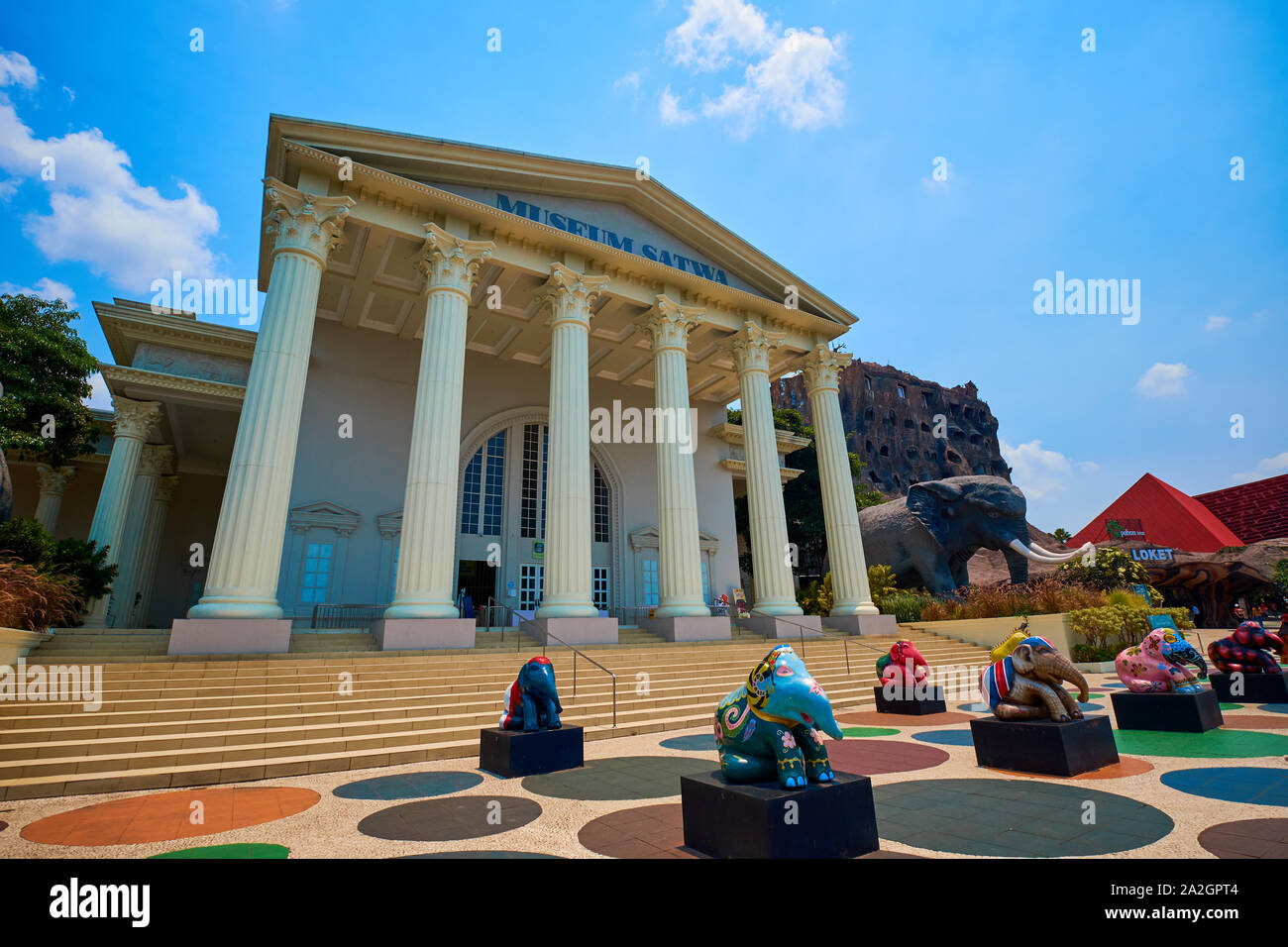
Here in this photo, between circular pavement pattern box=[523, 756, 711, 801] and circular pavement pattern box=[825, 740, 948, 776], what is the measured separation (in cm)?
175

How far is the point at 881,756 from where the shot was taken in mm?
7812

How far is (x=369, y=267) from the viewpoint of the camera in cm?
1970

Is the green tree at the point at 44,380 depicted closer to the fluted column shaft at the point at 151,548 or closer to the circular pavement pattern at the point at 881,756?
the fluted column shaft at the point at 151,548

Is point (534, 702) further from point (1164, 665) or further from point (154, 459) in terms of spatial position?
point (154, 459)

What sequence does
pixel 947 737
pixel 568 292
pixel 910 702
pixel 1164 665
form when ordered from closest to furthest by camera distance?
pixel 1164 665
pixel 947 737
pixel 910 702
pixel 568 292

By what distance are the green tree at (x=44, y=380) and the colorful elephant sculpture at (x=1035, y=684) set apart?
2572 centimetres

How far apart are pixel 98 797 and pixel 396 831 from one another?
439 cm

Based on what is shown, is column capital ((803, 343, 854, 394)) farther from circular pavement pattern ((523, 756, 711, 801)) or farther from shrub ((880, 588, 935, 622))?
circular pavement pattern ((523, 756, 711, 801))

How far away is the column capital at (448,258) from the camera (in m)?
17.3

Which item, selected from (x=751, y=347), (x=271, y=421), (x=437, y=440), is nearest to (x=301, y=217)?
(x=271, y=421)

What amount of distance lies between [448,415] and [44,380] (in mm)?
15292

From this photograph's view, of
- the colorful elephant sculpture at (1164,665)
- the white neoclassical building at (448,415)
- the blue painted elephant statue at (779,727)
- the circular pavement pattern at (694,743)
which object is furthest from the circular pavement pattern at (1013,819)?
the white neoclassical building at (448,415)
